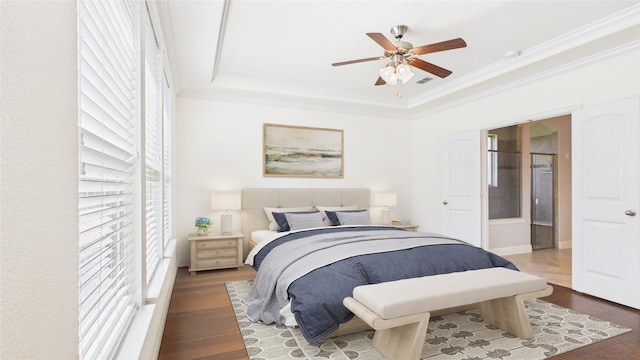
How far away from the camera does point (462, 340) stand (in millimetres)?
2516

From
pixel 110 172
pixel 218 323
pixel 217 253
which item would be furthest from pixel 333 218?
pixel 110 172

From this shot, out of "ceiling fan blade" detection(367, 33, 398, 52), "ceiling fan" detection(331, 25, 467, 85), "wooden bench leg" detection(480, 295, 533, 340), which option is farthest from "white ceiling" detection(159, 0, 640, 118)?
"wooden bench leg" detection(480, 295, 533, 340)

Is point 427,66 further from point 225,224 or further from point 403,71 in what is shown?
point 225,224

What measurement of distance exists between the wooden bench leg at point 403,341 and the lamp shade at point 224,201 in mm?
2799

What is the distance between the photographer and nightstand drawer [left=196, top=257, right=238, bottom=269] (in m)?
4.37

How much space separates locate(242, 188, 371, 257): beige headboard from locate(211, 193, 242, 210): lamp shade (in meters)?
0.34

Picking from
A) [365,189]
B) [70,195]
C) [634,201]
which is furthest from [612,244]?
[70,195]

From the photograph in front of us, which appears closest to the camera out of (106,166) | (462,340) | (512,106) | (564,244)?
(106,166)

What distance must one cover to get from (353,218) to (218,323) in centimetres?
248

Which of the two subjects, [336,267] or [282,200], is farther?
[282,200]

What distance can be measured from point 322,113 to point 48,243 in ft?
16.7

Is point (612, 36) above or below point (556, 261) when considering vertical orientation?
above

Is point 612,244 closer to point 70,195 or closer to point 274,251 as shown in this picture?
point 274,251

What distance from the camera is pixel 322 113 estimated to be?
558cm
